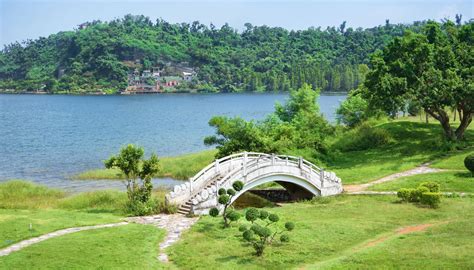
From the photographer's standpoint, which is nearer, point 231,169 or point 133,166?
point 133,166

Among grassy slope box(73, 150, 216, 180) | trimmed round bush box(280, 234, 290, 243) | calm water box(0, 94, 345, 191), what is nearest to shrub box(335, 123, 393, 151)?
grassy slope box(73, 150, 216, 180)

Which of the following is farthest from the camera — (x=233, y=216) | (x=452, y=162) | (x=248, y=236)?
(x=452, y=162)

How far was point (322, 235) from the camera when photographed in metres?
21.4

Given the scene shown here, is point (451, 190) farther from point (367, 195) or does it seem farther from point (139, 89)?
point (139, 89)

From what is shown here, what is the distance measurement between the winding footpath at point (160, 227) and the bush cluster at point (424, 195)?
1128 centimetres

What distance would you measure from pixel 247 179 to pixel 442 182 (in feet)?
41.0

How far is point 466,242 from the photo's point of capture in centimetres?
1969

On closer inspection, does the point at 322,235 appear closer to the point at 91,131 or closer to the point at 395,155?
→ the point at 395,155

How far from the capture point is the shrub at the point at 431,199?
2673cm

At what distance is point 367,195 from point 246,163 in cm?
733

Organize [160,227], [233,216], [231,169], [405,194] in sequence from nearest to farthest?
[233,216]
[160,227]
[405,194]
[231,169]

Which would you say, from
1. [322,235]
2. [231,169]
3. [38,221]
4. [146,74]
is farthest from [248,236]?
[146,74]

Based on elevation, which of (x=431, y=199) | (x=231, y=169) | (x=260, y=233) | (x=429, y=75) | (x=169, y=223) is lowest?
(x=169, y=223)

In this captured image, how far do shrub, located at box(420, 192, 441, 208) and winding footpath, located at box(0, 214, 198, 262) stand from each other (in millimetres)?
11575
